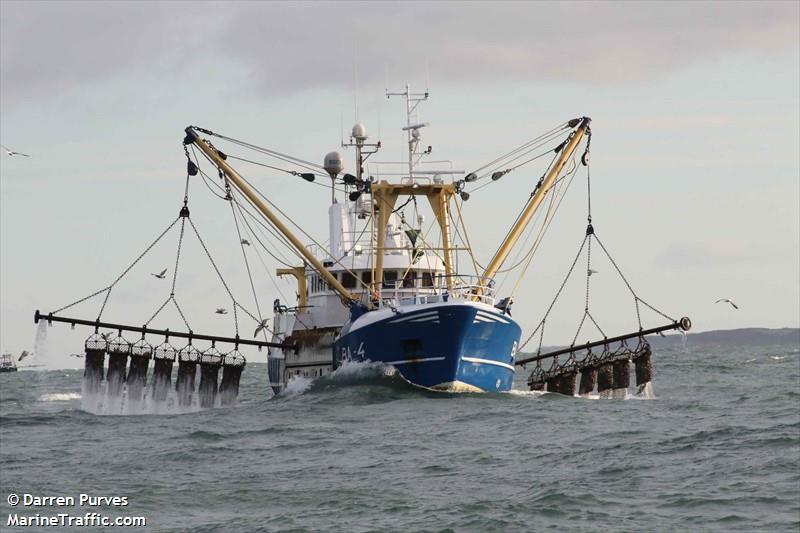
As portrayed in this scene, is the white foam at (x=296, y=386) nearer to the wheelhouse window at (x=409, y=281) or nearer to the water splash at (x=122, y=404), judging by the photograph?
the water splash at (x=122, y=404)

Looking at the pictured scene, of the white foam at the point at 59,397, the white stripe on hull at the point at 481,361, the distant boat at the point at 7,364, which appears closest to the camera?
the white stripe on hull at the point at 481,361

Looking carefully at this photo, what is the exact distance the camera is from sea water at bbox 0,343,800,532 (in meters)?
26.6

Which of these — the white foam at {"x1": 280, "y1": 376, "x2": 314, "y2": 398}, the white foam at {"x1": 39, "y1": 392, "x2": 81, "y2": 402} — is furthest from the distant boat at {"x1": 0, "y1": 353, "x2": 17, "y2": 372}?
the white foam at {"x1": 280, "y1": 376, "x2": 314, "y2": 398}

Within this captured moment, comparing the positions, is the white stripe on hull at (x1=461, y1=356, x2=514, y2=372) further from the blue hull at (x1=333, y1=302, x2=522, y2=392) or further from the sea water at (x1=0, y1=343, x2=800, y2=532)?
the sea water at (x1=0, y1=343, x2=800, y2=532)

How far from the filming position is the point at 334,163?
69.4 m

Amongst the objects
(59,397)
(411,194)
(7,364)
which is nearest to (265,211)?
(411,194)

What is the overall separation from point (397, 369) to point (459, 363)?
252 cm

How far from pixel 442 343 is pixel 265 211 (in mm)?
14007

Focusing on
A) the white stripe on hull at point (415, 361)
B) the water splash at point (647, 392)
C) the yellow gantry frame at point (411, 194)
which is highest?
the yellow gantry frame at point (411, 194)

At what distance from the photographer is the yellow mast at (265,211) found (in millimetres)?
59125

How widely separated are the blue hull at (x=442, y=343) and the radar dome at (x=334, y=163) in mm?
17809

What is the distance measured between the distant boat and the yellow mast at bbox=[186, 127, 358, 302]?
116721mm

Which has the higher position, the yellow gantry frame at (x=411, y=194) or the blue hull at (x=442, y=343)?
the yellow gantry frame at (x=411, y=194)

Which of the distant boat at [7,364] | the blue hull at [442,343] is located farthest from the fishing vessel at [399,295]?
the distant boat at [7,364]
